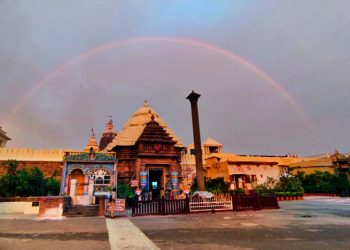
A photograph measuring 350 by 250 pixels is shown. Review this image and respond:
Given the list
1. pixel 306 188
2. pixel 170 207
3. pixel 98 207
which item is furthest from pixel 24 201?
pixel 306 188

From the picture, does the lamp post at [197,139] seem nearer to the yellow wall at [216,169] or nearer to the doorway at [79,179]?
the doorway at [79,179]

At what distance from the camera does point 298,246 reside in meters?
6.53

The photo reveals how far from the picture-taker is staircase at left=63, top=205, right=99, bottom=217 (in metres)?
15.9

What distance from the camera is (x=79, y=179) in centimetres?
2119

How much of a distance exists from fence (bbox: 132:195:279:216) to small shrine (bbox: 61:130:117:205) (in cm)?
616

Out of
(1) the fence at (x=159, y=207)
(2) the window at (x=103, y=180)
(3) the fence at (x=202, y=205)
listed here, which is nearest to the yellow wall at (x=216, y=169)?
(3) the fence at (x=202, y=205)

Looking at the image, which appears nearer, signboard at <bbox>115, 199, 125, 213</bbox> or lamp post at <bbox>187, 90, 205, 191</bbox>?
signboard at <bbox>115, 199, 125, 213</bbox>

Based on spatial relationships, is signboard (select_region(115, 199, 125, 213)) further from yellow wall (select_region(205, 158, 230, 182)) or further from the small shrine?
yellow wall (select_region(205, 158, 230, 182))

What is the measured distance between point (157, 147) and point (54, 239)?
17.2 metres

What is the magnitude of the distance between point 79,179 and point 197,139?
10577mm

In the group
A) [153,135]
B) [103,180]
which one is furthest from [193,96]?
[103,180]

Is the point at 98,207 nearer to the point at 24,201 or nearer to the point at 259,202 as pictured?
the point at 24,201

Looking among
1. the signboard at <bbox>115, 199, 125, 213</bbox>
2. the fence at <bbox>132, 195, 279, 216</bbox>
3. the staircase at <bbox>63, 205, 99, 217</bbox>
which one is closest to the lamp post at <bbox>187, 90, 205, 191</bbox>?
the fence at <bbox>132, 195, 279, 216</bbox>

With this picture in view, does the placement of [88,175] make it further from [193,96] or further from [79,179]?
[193,96]
